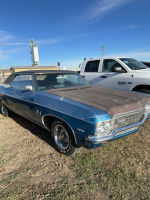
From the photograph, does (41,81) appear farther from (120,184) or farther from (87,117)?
(120,184)

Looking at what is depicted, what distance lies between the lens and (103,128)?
2096 millimetres

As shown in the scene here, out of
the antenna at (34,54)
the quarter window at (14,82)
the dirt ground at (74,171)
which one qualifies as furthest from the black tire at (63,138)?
the antenna at (34,54)

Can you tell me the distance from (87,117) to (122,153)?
1.25 m

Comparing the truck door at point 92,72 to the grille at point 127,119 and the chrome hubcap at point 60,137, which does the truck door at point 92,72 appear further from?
the chrome hubcap at point 60,137

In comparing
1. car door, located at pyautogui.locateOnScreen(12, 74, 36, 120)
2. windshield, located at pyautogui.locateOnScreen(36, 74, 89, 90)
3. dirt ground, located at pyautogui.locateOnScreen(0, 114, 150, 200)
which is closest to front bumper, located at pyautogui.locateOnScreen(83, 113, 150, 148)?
dirt ground, located at pyautogui.locateOnScreen(0, 114, 150, 200)

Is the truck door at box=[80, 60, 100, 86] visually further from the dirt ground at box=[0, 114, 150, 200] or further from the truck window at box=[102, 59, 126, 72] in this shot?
the dirt ground at box=[0, 114, 150, 200]

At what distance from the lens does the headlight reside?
6.74ft

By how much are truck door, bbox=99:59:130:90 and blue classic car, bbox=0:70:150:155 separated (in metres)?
2.20

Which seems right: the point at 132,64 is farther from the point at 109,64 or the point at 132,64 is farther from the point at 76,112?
the point at 76,112

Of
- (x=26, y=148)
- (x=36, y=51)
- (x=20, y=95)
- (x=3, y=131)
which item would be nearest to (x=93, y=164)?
(x=26, y=148)

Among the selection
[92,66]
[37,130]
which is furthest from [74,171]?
[92,66]

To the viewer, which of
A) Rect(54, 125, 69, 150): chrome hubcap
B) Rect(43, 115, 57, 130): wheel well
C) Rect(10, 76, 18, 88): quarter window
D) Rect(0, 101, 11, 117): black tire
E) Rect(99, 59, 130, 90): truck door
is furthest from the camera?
Rect(99, 59, 130, 90): truck door

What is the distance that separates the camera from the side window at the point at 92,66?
5974 millimetres

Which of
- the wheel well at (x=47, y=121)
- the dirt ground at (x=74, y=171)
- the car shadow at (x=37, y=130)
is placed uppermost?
the wheel well at (x=47, y=121)
